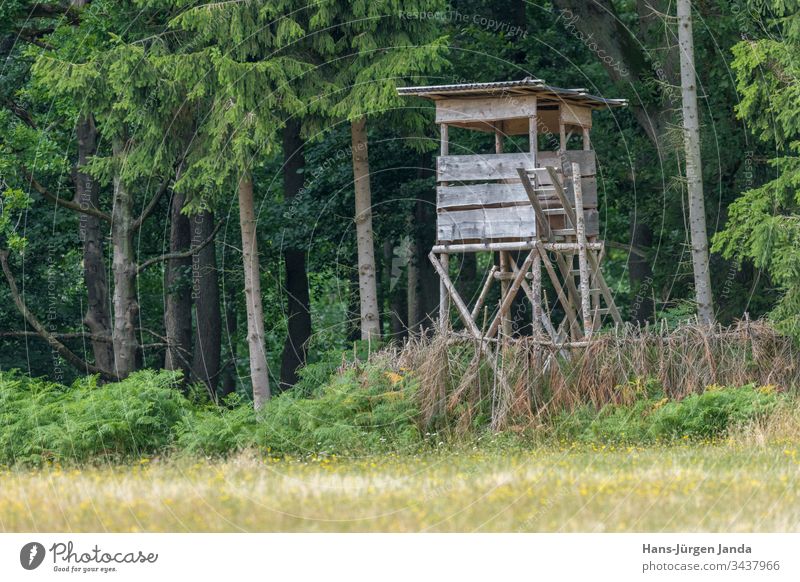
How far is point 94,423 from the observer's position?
15.5 m

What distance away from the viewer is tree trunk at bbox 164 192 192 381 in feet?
91.8

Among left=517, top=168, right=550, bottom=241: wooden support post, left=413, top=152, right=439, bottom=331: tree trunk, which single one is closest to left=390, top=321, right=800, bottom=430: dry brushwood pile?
left=517, top=168, right=550, bottom=241: wooden support post

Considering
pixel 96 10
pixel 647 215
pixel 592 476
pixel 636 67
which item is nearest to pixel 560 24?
pixel 636 67

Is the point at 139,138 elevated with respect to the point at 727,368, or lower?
elevated

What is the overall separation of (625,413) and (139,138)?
10686mm

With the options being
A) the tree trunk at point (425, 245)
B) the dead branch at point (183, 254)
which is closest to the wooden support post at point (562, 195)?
the tree trunk at point (425, 245)

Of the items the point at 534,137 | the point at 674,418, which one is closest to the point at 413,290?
the point at 534,137

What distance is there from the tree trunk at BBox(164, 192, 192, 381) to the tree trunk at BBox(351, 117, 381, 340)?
647cm

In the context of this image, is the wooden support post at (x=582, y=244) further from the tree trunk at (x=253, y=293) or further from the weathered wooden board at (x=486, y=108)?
the tree trunk at (x=253, y=293)

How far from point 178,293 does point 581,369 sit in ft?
44.9

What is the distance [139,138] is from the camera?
22.6m

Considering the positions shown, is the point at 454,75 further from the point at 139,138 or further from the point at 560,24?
the point at 139,138

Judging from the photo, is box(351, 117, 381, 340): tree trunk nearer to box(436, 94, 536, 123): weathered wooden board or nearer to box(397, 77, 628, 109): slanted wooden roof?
box(436, 94, 536, 123): weathered wooden board

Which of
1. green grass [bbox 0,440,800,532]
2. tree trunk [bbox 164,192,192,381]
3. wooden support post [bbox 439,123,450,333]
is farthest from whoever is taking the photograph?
tree trunk [bbox 164,192,192,381]
